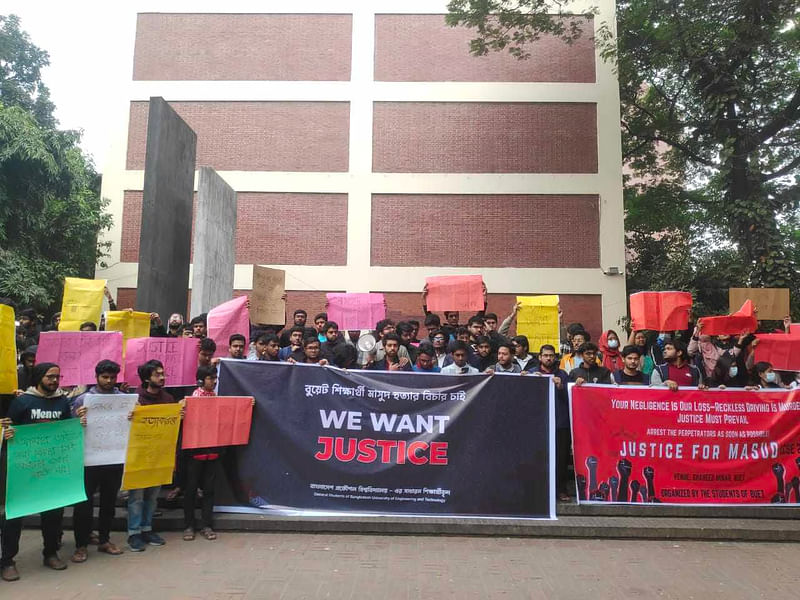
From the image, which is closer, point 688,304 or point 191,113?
point 688,304

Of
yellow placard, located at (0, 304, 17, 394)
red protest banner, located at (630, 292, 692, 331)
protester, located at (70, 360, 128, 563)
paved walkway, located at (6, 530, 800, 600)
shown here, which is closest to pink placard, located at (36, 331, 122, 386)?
yellow placard, located at (0, 304, 17, 394)

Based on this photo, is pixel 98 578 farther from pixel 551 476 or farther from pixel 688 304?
pixel 688 304

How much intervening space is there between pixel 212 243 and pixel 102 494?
→ 21.4 feet

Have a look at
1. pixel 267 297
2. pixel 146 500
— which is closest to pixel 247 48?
pixel 267 297

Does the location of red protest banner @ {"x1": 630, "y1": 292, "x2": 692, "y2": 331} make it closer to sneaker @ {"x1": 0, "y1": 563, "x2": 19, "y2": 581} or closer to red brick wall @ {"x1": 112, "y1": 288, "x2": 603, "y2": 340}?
sneaker @ {"x1": 0, "y1": 563, "x2": 19, "y2": 581}

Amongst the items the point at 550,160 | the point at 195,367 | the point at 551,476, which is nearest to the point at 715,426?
the point at 551,476

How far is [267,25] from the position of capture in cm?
1930

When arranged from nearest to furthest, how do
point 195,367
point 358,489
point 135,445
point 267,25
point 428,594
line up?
point 428,594 → point 135,445 → point 358,489 → point 195,367 → point 267,25

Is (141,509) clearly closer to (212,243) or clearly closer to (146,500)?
(146,500)

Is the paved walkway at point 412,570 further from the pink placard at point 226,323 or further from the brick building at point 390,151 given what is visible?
the brick building at point 390,151

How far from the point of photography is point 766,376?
687 centimetres

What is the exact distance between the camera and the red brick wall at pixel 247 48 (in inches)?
750

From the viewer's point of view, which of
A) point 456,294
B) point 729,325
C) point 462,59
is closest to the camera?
point 729,325

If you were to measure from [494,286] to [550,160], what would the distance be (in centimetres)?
446
